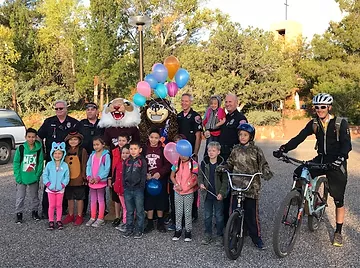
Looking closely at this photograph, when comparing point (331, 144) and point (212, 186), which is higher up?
point (331, 144)

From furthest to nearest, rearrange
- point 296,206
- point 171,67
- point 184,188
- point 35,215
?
point 171,67
point 35,215
point 184,188
point 296,206

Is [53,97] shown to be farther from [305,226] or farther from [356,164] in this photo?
[305,226]

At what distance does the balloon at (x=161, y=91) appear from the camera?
21.5ft

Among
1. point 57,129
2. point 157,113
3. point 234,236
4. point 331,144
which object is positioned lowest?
point 234,236

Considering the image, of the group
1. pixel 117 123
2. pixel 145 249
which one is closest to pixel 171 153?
pixel 117 123

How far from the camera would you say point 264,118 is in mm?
23453

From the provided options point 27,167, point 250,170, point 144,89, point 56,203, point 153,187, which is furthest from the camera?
point 144,89

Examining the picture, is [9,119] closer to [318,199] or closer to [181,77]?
[181,77]

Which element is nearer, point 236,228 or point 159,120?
point 236,228

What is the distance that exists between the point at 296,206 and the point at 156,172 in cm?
192

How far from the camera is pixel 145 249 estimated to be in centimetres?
486

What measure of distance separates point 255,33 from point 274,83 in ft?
10.7

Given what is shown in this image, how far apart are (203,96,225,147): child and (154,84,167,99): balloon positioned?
81 centimetres

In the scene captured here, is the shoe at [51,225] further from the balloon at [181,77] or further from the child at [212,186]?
the balloon at [181,77]
